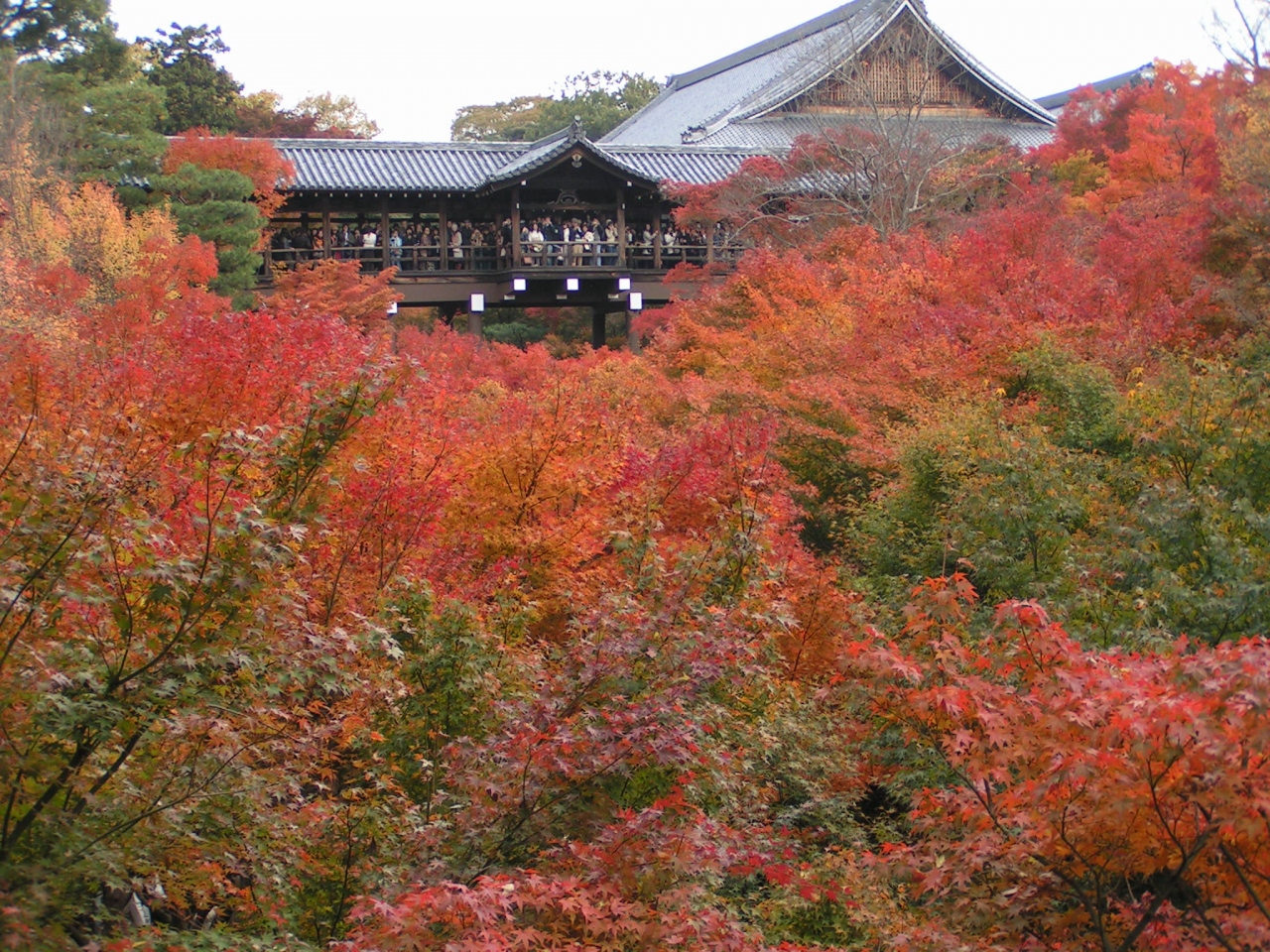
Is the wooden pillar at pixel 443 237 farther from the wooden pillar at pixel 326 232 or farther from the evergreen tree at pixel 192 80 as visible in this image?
the evergreen tree at pixel 192 80

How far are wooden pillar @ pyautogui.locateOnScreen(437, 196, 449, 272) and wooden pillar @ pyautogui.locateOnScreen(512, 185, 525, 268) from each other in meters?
1.69

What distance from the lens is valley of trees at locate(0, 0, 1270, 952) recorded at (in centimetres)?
526

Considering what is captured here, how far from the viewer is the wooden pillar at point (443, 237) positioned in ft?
103

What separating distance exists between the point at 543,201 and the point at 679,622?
2665cm

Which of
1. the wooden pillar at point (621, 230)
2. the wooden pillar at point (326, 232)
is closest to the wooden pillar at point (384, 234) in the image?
the wooden pillar at point (326, 232)

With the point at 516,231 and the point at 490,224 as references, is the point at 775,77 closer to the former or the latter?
the point at 490,224

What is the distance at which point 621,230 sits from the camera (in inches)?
1261

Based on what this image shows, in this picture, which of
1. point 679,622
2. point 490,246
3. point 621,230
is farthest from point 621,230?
point 679,622

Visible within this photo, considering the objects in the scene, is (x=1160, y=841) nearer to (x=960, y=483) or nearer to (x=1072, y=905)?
(x=1072, y=905)

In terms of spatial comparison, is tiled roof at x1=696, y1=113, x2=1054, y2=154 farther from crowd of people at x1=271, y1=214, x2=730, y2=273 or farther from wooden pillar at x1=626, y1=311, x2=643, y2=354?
wooden pillar at x1=626, y1=311, x2=643, y2=354

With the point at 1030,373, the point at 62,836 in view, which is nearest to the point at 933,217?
the point at 1030,373

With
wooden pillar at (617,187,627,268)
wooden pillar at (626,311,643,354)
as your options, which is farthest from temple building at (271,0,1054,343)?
wooden pillar at (626,311,643,354)

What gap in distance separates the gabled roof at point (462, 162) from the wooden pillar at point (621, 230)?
2.50 ft

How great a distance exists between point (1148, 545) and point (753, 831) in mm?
4123
